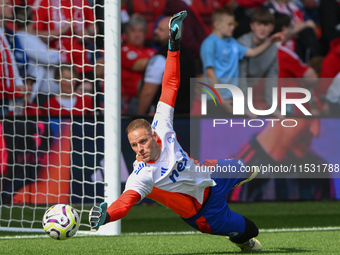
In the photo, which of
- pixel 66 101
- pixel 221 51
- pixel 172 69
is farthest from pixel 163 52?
pixel 172 69

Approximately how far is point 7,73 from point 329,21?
5288 mm

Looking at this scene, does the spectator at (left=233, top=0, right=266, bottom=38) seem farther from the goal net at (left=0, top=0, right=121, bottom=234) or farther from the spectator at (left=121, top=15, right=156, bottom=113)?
the goal net at (left=0, top=0, right=121, bottom=234)

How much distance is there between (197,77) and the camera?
893cm

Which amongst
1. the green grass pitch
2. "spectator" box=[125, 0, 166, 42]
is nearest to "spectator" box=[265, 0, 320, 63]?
"spectator" box=[125, 0, 166, 42]

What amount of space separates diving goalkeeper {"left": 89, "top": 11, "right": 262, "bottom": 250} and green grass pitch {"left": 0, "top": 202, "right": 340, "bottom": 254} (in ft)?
1.07

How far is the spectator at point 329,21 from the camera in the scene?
993cm

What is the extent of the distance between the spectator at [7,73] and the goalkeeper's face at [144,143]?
11.0 feet

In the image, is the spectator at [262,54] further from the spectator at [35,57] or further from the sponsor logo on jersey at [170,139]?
the sponsor logo on jersey at [170,139]

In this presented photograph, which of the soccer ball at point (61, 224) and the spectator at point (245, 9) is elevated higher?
the spectator at point (245, 9)

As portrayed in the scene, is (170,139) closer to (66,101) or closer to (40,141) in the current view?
(40,141)

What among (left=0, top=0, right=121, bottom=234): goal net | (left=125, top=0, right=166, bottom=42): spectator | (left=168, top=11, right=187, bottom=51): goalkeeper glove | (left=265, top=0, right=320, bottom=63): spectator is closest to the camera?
(left=168, top=11, right=187, bottom=51): goalkeeper glove

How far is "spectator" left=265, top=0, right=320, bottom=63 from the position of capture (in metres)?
9.78

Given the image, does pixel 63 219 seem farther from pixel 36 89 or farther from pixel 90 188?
pixel 36 89

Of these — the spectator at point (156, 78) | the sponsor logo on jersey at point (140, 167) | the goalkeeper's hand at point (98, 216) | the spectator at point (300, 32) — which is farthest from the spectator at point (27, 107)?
the spectator at point (300, 32)
